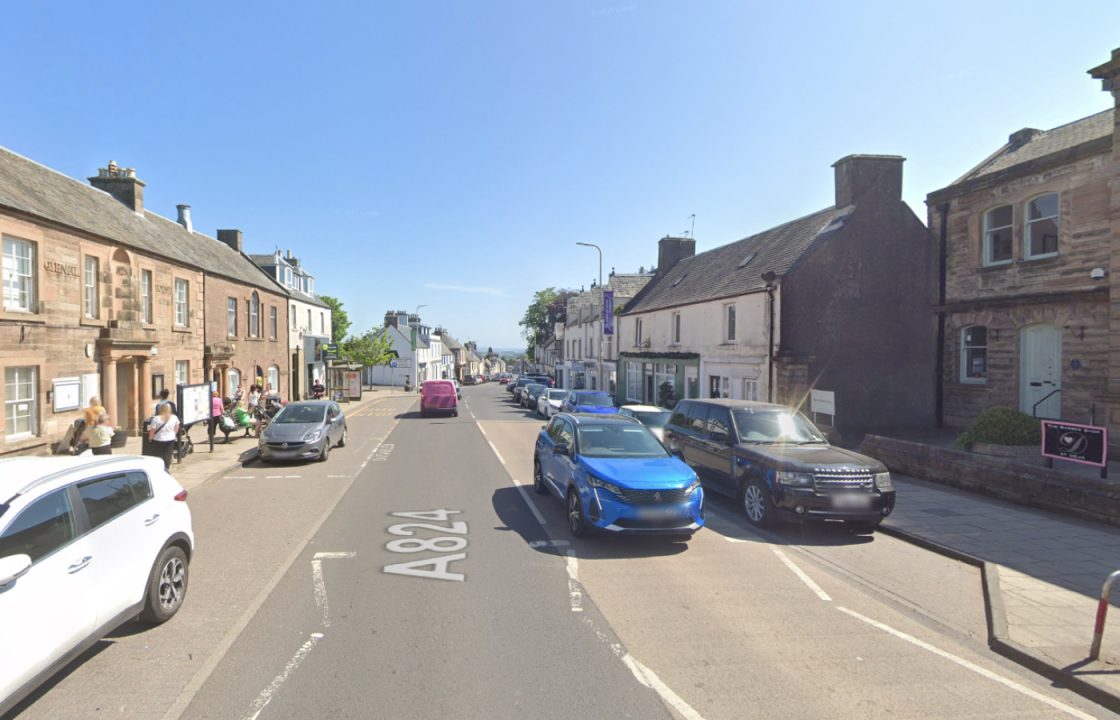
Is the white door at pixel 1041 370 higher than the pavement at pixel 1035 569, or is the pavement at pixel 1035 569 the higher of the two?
the white door at pixel 1041 370

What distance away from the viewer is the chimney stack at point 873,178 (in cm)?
2108

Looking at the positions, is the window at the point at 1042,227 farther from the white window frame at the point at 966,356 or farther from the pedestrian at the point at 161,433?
the pedestrian at the point at 161,433

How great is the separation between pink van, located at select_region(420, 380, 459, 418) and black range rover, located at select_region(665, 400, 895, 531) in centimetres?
2054

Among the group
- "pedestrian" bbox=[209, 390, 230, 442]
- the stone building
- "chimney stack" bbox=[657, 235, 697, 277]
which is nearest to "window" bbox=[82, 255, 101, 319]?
"pedestrian" bbox=[209, 390, 230, 442]

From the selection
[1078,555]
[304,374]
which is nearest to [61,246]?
[1078,555]

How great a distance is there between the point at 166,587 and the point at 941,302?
21357 mm

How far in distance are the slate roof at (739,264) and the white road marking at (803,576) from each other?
14.5m

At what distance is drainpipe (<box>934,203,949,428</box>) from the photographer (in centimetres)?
1970

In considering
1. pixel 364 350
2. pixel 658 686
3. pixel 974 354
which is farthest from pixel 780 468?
pixel 364 350

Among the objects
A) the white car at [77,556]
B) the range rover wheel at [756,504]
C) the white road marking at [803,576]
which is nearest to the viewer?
the white car at [77,556]

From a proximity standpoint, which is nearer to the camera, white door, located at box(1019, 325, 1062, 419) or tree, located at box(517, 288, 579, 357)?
white door, located at box(1019, 325, 1062, 419)

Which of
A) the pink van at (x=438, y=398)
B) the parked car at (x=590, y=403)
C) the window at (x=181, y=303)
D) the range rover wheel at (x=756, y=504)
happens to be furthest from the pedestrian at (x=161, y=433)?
the pink van at (x=438, y=398)

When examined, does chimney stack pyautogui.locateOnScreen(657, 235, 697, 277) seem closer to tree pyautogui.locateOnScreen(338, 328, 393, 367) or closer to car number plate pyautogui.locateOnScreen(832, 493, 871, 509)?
tree pyautogui.locateOnScreen(338, 328, 393, 367)

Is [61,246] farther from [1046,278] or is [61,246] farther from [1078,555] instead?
[1046,278]
